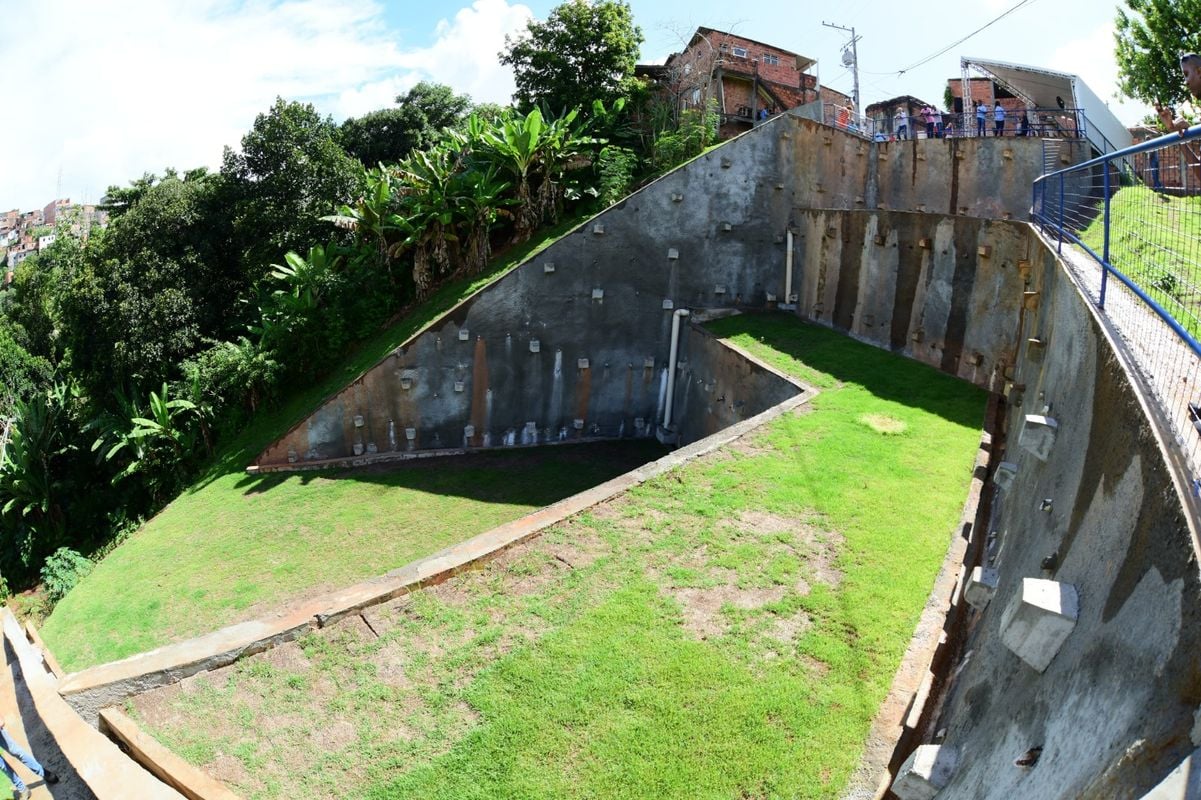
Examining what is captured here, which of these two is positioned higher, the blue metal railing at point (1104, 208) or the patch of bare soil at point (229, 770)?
the blue metal railing at point (1104, 208)

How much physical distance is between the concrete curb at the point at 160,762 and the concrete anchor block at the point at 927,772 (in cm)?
428

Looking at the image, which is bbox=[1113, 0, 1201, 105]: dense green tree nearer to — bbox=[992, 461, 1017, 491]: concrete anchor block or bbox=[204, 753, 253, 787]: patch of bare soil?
bbox=[992, 461, 1017, 491]: concrete anchor block

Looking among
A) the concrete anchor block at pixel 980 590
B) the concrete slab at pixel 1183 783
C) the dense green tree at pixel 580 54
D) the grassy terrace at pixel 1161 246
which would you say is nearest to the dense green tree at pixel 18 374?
the dense green tree at pixel 580 54

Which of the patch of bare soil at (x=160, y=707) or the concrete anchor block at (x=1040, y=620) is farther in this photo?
the patch of bare soil at (x=160, y=707)

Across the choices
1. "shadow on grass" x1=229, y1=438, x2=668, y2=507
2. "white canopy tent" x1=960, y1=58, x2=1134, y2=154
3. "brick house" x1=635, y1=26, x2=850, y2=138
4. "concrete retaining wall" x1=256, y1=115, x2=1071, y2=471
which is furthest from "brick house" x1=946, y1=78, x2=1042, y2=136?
"shadow on grass" x1=229, y1=438, x2=668, y2=507

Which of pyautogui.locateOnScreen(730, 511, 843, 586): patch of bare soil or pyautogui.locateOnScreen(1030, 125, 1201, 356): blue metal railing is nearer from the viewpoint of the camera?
pyautogui.locateOnScreen(1030, 125, 1201, 356): blue metal railing

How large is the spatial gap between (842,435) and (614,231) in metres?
6.68

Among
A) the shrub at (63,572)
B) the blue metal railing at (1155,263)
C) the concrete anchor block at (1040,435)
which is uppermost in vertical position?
the blue metal railing at (1155,263)

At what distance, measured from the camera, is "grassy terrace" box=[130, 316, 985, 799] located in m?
4.97

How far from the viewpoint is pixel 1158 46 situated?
17609mm

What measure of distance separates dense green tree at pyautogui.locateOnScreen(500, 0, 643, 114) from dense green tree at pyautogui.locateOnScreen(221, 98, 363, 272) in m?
5.43

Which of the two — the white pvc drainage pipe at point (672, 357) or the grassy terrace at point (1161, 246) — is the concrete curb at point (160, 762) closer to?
the grassy terrace at point (1161, 246)

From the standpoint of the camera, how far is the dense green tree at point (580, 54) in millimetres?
17250

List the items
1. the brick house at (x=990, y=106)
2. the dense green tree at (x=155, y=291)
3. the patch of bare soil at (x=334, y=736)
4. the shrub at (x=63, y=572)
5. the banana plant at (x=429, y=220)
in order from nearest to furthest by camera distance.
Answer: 1. the patch of bare soil at (x=334, y=736)
2. the shrub at (x=63, y=572)
3. the banana plant at (x=429, y=220)
4. the brick house at (x=990, y=106)
5. the dense green tree at (x=155, y=291)
